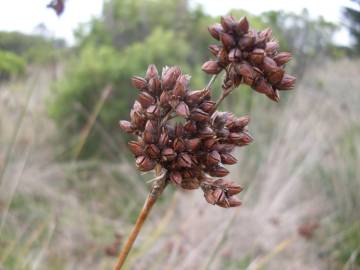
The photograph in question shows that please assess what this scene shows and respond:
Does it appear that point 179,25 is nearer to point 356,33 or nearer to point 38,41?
point 38,41

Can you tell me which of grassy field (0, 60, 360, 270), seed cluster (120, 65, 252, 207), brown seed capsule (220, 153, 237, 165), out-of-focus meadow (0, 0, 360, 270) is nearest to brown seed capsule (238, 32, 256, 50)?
seed cluster (120, 65, 252, 207)

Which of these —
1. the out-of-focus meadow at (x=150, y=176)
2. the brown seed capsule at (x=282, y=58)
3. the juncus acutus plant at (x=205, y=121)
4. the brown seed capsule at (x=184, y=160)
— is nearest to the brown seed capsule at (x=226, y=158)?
the juncus acutus plant at (x=205, y=121)

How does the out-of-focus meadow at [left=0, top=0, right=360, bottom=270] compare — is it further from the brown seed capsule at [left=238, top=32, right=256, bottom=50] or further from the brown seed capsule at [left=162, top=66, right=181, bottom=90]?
the brown seed capsule at [left=238, top=32, right=256, bottom=50]

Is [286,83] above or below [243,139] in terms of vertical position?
above

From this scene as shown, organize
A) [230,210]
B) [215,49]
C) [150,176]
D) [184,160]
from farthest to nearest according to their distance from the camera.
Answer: [150,176] < [230,210] < [215,49] < [184,160]

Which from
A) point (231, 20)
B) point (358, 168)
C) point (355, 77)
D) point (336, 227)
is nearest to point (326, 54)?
point (355, 77)

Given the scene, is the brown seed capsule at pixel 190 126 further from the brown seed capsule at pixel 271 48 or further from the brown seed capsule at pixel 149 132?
the brown seed capsule at pixel 271 48

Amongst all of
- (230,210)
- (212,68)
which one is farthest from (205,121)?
(230,210)

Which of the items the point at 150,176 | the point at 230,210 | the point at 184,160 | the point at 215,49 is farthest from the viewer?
the point at 150,176

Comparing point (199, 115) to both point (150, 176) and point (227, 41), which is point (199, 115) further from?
point (150, 176)
